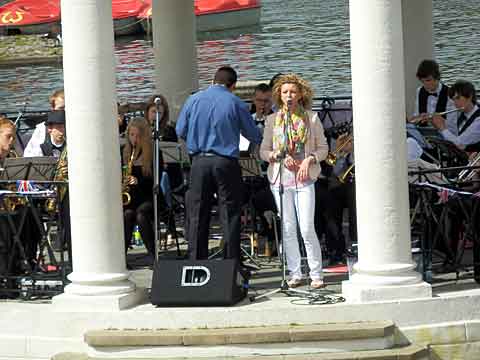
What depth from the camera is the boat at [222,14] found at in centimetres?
5469

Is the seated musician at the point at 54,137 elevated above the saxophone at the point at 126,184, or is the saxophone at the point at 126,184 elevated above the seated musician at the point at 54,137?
the seated musician at the point at 54,137

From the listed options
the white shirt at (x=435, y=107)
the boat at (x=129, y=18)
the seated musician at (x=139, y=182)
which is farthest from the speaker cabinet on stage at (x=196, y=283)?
the boat at (x=129, y=18)

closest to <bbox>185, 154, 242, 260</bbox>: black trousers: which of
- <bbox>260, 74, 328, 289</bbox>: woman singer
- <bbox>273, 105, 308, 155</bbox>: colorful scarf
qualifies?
<bbox>260, 74, 328, 289</bbox>: woman singer

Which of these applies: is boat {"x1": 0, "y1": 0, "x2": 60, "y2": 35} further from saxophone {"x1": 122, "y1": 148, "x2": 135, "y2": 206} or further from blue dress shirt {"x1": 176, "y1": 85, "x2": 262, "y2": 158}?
blue dress shirt {"x1": 176, "y1": 85, "x2": 262, "y2": 158}

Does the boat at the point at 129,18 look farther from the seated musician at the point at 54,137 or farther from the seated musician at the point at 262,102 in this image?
the seated musician at the point at 54,137

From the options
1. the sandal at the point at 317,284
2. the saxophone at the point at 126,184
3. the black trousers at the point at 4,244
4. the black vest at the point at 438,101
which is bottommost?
the sandal at the point at 317,284

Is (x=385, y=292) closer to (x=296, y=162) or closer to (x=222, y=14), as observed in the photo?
(x=296, y=162)

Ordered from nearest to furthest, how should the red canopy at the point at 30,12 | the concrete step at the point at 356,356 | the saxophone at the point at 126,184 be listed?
the concrete step at the point at 356,356 → the saxophone at the point at 126,184 → the red canopy at the point at 30,12

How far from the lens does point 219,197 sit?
12.1 metres

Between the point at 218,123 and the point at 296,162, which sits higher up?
the point at 218,123

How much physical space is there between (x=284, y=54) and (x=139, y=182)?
3235 cm

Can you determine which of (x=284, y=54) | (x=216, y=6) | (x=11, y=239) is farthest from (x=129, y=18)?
(x=11, y=239)

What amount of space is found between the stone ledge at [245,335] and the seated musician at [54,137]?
282 cm

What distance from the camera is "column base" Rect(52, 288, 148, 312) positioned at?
11.4 meters
